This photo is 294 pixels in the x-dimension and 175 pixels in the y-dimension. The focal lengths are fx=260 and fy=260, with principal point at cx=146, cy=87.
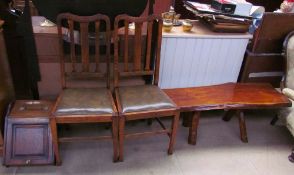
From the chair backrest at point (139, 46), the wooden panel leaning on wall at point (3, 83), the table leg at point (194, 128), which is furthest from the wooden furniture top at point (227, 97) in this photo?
the wooden panel leaning on wall at point (3, 83)

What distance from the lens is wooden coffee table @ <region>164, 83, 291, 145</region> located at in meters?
1.94

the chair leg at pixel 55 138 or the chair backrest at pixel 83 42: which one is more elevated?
the chair backrest at pixel 83 42

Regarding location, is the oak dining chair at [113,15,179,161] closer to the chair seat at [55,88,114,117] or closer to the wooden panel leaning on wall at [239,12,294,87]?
the chair seat at [55,88,114,117]

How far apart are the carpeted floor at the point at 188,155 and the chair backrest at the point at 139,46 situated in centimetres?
51

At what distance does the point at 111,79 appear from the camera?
2.05m

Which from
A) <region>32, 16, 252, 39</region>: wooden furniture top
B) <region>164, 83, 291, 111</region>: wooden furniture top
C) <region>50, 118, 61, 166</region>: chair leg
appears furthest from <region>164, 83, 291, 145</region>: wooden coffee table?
<region>50, 118, 61, 166</region>: chair leg

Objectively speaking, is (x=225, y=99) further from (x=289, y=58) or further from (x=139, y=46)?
(x=139, y=46)

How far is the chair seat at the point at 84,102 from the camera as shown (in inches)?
63.1

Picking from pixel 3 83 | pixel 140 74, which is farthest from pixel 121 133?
pixel 3 83

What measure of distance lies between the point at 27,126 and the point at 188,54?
1324 mm

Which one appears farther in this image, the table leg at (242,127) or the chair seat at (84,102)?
the table leg at (242,127)

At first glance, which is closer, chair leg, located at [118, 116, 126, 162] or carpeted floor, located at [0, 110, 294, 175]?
chair leg, located at [118, 116, 126, 162]

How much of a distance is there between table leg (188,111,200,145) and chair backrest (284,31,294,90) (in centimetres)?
85

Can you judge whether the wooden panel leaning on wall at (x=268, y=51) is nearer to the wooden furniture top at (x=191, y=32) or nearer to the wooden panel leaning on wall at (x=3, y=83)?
the wooden furniture top at (x=191, y=32)
